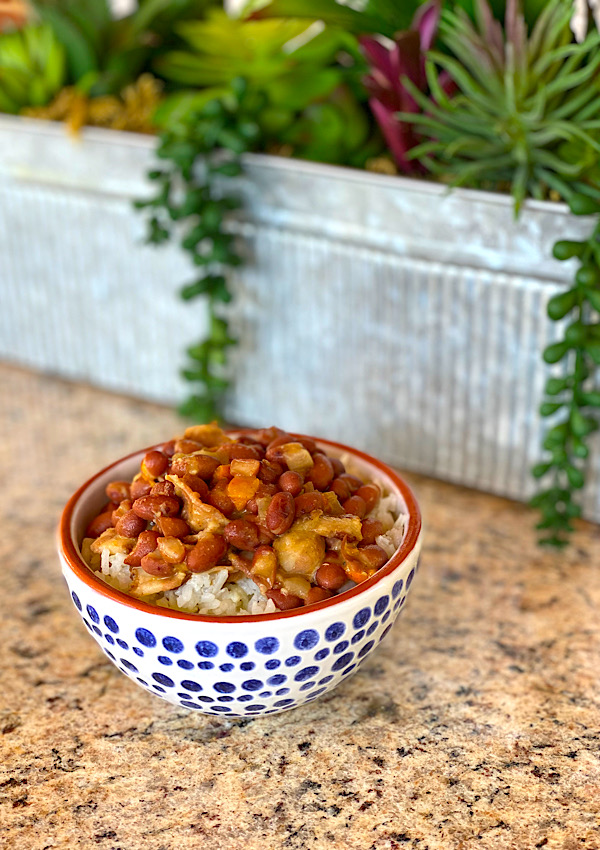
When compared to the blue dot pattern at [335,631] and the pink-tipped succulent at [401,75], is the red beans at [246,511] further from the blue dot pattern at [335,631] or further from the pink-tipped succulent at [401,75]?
the pink-tipped succulent at [401,75]

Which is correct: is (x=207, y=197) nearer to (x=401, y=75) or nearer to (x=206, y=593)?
(x=401, y=75)

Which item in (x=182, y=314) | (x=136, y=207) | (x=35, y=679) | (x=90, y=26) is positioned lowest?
(x=35, y=679)

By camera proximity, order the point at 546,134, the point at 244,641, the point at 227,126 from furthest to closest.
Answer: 1. the point at 227,126
2. the point at 546,134
3. the point at 244,641

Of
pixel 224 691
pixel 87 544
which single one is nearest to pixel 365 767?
pixel 224 691

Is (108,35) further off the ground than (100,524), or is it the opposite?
(108,35)

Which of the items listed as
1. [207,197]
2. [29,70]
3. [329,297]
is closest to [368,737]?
[329,297]

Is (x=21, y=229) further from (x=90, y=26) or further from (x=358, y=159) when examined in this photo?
(x=358, y=159)
